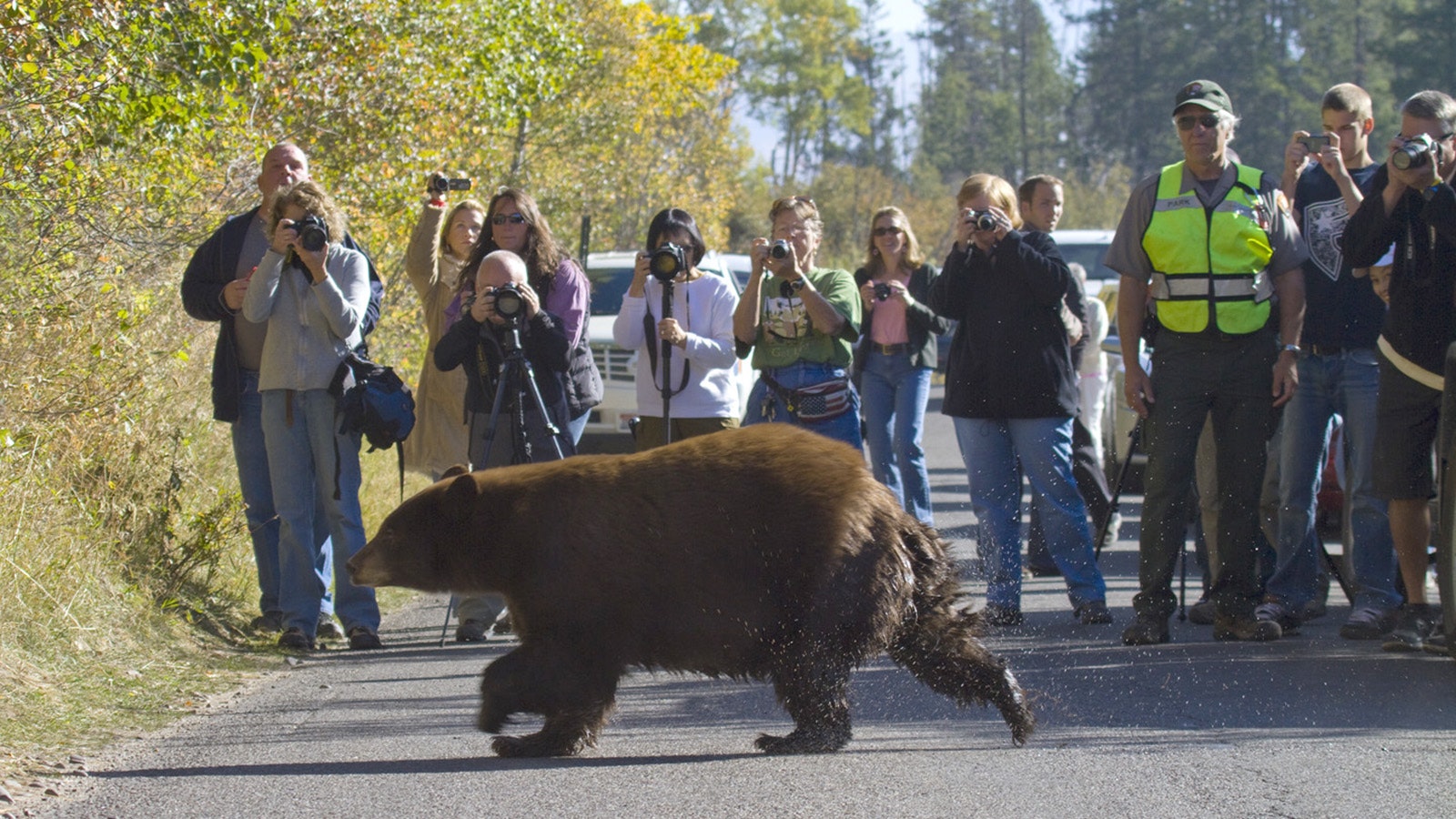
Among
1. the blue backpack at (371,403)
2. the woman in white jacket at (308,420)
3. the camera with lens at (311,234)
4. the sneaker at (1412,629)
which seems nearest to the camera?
the sneaker at (1412,629)

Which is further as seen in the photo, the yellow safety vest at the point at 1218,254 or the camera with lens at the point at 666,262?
the camera with lens at the point at 666,262

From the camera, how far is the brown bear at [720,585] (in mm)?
5016

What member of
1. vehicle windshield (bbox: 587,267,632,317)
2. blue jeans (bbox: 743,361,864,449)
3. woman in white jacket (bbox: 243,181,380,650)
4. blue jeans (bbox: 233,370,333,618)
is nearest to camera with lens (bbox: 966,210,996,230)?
blue jeans (bbox: 743,361,864,449)

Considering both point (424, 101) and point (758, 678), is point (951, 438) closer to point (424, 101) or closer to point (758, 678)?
point (424, 101)

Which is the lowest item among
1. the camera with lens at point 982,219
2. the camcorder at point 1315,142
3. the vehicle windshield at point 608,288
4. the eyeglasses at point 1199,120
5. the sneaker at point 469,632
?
the sneaker at point 469,632

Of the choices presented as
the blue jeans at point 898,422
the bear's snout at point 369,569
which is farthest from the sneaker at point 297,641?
the blue jeans at point 898,422

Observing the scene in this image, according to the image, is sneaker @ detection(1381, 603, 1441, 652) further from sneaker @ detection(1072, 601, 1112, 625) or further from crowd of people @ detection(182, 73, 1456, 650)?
sneaker @ detection(1072, 601, 1112, 625)

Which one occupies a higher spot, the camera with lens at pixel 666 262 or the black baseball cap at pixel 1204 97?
the black baseball cap at pixel 1204 97

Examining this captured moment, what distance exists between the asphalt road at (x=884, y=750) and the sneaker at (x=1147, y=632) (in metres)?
0.07

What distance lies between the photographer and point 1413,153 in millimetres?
6676

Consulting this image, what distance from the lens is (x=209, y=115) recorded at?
8.90 m

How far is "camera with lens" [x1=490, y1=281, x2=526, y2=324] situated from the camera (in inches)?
297

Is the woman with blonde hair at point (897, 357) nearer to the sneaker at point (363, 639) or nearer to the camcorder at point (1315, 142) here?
the camcorder at point (1315, 142)

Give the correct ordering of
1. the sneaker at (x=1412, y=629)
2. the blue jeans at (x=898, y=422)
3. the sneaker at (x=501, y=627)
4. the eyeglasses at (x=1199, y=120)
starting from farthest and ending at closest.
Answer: the blue jeans at (x=898, y=422) < the sneaker at (x=501, y=627) < the eyeglasses at (x=1199, y=120) < the sneaker at (x=1412, y=629)
